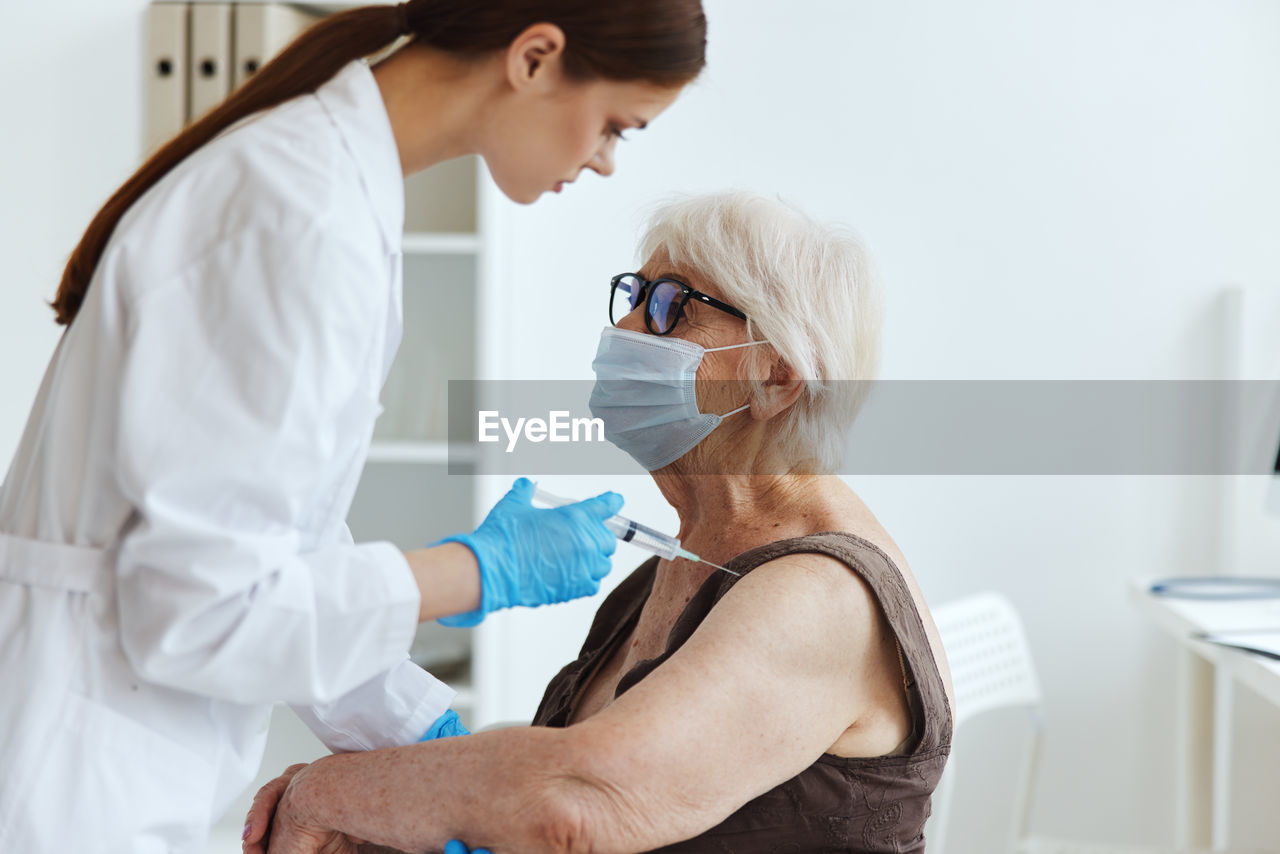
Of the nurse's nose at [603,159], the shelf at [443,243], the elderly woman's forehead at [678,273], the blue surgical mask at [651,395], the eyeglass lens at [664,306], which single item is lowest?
the blue surgical mask at [651,395]

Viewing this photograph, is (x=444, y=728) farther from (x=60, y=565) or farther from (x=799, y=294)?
(x=799, y=294)

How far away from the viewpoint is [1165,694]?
2.42 m

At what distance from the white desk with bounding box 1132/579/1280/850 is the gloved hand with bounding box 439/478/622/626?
1.40 metres

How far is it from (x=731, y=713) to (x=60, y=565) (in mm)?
540

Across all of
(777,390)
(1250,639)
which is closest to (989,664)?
(1250,639)

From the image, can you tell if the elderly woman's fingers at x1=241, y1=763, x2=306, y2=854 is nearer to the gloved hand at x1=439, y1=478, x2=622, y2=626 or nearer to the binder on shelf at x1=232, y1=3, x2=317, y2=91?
the gloved hand at x1=439, y1=478, x2=622, y2=626

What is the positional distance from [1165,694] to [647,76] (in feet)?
7.00

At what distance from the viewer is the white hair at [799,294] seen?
1216 mm

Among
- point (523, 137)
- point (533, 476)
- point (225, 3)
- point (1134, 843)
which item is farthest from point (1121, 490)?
point (225, 3)

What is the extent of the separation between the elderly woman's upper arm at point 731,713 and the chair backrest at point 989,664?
3.59 feet

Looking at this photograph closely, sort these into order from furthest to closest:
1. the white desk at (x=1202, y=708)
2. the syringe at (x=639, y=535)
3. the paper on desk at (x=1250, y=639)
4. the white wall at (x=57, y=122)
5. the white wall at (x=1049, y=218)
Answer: the white wall at (x=57, y=122) < the white wall at (x=1049, y=218) < the white desk at (x=1202, y=708) < the paper on desk at (x=1250, y=639) < the syringe at (x=639, y=535)

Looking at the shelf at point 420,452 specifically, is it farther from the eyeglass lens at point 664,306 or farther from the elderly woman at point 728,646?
the eyeglass lens at point 664,306

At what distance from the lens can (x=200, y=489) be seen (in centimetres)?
70

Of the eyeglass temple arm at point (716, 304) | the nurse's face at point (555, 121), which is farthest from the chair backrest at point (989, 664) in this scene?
the nurse's face at point (555, 121)
